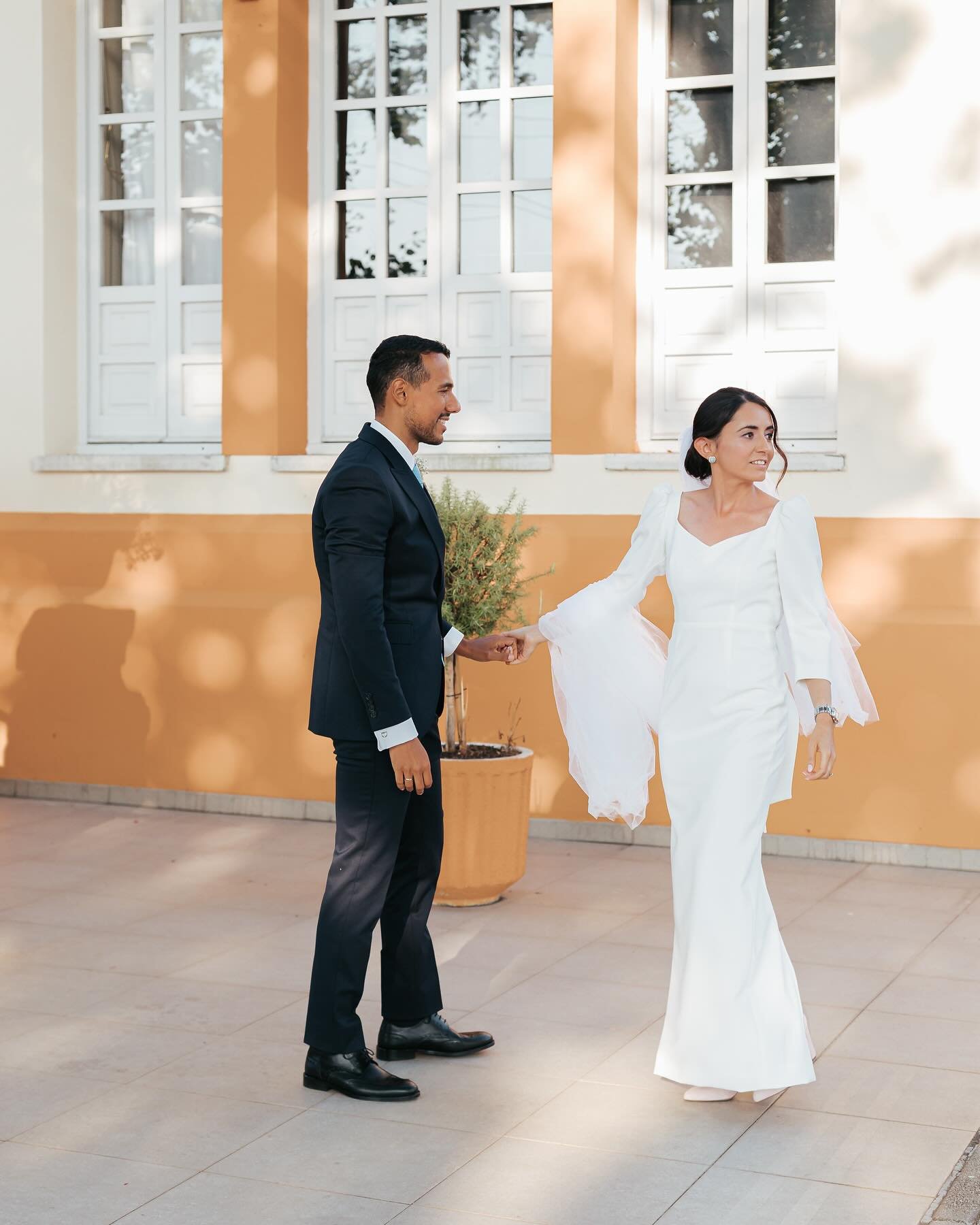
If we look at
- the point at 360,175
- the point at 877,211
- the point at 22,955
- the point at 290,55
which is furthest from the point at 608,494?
the point at 22,955

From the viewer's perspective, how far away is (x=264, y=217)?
28.7ft

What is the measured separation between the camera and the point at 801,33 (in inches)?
316

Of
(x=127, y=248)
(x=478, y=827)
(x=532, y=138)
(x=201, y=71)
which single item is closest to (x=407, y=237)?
(x=532, y=138)

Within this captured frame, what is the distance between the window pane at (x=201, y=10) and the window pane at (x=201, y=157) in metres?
0.58

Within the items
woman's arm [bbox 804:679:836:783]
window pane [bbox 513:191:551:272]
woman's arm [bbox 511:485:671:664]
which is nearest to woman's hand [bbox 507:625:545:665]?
woman's arm [bbox 511:485:671:664]

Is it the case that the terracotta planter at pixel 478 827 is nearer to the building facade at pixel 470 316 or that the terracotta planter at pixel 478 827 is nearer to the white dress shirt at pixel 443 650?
the building facade at pixel 470 316

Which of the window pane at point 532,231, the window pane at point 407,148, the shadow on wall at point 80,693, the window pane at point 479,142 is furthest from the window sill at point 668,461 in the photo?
the shadow on wall at point 80,693

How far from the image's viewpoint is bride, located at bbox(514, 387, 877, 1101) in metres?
4.35

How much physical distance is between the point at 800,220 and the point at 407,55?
2.37 metres

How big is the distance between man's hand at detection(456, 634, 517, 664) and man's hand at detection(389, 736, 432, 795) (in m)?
0.74

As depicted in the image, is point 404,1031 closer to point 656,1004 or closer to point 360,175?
point 656,1004

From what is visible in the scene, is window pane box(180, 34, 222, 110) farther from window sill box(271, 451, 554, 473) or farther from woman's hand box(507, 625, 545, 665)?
woman's hand box(507, 625, 545, 665)

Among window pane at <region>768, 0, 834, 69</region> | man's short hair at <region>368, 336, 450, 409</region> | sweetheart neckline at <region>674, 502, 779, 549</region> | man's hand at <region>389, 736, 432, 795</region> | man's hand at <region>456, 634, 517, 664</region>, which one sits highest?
Answer: window pane at <region>768, 0, 834, 69</region>

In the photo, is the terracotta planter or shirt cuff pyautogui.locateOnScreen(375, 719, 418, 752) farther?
the terracotta planter
